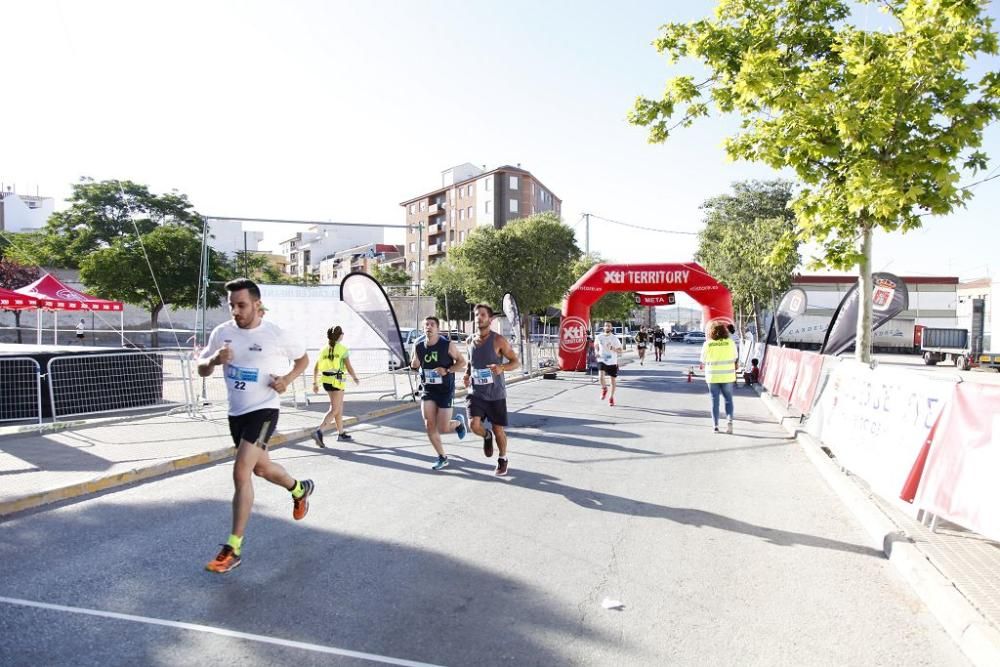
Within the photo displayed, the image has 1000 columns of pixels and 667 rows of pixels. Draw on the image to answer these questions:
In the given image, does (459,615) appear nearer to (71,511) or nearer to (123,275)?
(71,511)

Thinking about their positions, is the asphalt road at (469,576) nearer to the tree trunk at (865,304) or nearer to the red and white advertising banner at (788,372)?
the tree trunk at (865,304)

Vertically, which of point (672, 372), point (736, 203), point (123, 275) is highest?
point (736, 203)

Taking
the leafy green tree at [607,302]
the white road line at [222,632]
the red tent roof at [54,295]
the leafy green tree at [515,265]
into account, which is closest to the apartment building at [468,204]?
the leafy green tree at [607,302]

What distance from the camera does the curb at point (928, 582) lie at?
10.5 ft

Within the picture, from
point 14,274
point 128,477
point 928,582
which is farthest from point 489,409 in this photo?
point 14,274

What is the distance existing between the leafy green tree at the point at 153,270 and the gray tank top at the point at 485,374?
99.9 feet

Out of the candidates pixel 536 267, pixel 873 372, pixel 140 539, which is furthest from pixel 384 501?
pixel 536 267

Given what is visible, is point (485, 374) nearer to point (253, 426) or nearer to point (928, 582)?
point (253, 426)

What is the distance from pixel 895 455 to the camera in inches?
227

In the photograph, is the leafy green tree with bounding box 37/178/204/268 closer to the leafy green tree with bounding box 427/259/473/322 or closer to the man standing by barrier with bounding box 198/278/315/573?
the leafy green tree with bounding box 427/259/473/322

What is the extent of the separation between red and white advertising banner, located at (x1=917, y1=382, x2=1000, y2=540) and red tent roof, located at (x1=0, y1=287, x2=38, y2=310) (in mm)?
19302

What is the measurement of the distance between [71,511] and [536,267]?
25.1m

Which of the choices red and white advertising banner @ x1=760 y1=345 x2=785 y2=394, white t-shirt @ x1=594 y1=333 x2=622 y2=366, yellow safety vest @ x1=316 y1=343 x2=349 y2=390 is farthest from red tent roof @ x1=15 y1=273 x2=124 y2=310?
red and white advertising banner @ x1=760 y1=345 x2=785 y2=394

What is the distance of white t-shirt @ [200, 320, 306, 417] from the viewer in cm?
438
